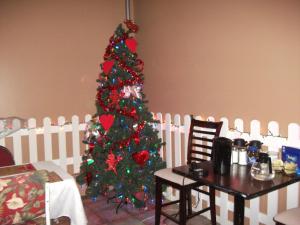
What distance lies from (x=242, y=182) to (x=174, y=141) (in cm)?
186

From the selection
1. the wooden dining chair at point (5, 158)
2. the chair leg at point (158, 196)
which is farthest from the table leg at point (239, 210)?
the wooden dining chair at point (5, 158)

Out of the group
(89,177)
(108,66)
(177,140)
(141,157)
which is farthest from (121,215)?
(108,66)

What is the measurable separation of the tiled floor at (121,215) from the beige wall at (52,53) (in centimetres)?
126

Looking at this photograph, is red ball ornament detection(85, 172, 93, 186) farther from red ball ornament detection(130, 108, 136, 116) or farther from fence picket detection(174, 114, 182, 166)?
fence picket detection(174, 114, 182, 166)

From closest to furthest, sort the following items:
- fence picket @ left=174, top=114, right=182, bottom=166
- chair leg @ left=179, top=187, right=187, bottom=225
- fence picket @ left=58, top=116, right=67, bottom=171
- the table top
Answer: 1. the table top
2. chair leg @ left=179, top=187, right=187, bottom=225
3. fence picket @ left=174, top=114, right=182, bottom=166
4. fence picket @ left=58, top=116, right=67, bottom=171

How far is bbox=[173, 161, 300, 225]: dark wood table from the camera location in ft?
6.10

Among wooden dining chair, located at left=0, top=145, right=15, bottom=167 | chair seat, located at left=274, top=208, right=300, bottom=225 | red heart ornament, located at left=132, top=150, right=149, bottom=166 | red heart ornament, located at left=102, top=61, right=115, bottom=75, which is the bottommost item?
chair seat, located at left=274, top=208, right=300, bottom=225

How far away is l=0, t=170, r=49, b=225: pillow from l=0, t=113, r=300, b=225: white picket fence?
5.97ft

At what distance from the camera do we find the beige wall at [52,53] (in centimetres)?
374

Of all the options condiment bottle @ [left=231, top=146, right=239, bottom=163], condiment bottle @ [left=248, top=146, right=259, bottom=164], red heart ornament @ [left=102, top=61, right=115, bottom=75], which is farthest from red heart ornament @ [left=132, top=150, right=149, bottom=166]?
condiment bottle @ [left=248, top=146, right=259, bottom=164]

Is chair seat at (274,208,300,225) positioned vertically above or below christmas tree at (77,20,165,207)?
below

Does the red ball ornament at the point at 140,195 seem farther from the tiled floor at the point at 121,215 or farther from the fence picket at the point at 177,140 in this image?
the fence picket at the point at 177,140

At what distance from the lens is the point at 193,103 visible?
3535mm

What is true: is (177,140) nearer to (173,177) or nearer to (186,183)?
(173,177)
